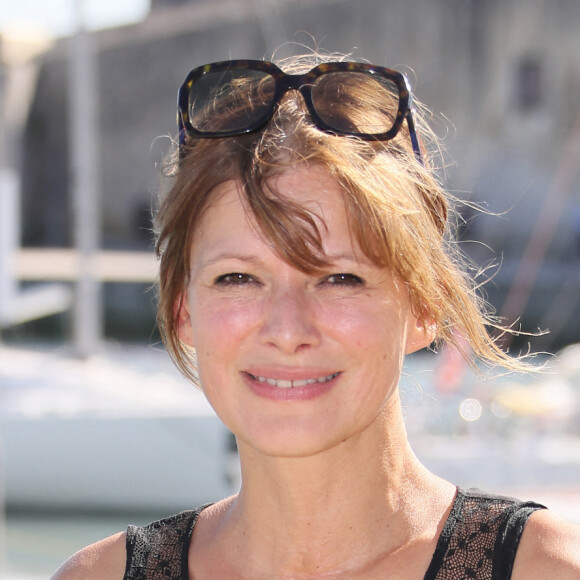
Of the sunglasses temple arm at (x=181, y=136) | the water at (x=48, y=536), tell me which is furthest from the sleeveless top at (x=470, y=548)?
the water at (x=48, y=536)

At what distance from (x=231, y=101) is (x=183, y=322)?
337 mm

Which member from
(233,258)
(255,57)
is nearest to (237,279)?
(233,258)

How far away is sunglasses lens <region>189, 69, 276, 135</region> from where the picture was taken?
1352mm

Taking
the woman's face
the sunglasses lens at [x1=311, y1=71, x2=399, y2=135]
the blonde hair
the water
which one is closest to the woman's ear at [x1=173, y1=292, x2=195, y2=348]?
the blonde hair

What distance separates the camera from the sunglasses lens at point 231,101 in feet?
4.43

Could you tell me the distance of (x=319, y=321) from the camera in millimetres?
1260

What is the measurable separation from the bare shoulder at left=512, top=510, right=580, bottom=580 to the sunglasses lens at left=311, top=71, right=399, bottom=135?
534 millimetres

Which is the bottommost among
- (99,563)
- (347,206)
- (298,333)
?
(99,563)

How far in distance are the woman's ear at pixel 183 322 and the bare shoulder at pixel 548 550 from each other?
556 mm

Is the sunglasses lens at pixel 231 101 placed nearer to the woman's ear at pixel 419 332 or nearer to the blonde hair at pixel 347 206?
the blonde hair at pixel 347 206

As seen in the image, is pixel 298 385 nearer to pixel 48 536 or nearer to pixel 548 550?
pixel 548 550

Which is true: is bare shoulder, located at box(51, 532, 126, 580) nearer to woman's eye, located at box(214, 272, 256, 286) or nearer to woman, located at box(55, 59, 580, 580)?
woman, located at box(55, 59, 580, 580)

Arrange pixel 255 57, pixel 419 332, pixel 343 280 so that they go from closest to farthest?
pixel 343 280
pixel 419 332
pixel 255 57

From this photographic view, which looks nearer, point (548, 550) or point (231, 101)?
point (548, 550)
